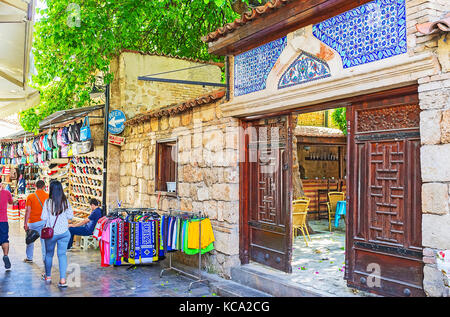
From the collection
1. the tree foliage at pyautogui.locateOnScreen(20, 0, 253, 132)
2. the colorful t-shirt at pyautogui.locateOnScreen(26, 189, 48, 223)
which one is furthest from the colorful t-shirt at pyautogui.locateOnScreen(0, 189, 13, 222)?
the tree foliage at pyautogui.locateOnScreen(20, 0, 253, 132)

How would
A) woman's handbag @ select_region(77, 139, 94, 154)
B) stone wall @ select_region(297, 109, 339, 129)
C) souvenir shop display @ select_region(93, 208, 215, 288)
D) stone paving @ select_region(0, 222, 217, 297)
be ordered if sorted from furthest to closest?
1. stone wall @ select_region(297, 109, 339, 129)
2. woman's handbag @ select_region(77, 139, 94, 154)
3. souvenir shop display @ select_region(93, 208, 215, 288)
4. stone paving @ select_region(0, 222, 217, 297)

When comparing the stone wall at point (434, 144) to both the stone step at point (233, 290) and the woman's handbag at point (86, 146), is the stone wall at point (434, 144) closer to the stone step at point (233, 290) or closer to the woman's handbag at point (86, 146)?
the stone step at point (233, 290)

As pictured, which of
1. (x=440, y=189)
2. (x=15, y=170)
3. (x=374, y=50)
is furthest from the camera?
(x=15, y=170)

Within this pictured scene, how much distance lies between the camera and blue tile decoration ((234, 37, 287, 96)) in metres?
5.59

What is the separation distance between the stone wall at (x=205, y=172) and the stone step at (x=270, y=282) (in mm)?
287

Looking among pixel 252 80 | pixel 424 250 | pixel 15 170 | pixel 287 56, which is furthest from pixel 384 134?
pixel 15 170

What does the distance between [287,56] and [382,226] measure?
8.21 feet

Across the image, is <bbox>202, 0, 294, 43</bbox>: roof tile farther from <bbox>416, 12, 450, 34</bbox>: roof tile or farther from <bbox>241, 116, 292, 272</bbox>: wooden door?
<bbox>416, 12, 450, 34</bbox>: roof tile

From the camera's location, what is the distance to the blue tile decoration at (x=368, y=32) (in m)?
4.00

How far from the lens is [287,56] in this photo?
5320 millimetres

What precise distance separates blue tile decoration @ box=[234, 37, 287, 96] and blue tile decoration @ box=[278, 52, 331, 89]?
0.34m

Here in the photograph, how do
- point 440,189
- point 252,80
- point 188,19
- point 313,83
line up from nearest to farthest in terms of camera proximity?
point 440,189 → point 313,83 → point 252,80 → point 188,19

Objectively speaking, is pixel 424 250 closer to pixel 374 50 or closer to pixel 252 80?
pixel 374 50

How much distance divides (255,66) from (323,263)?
10.8ft
